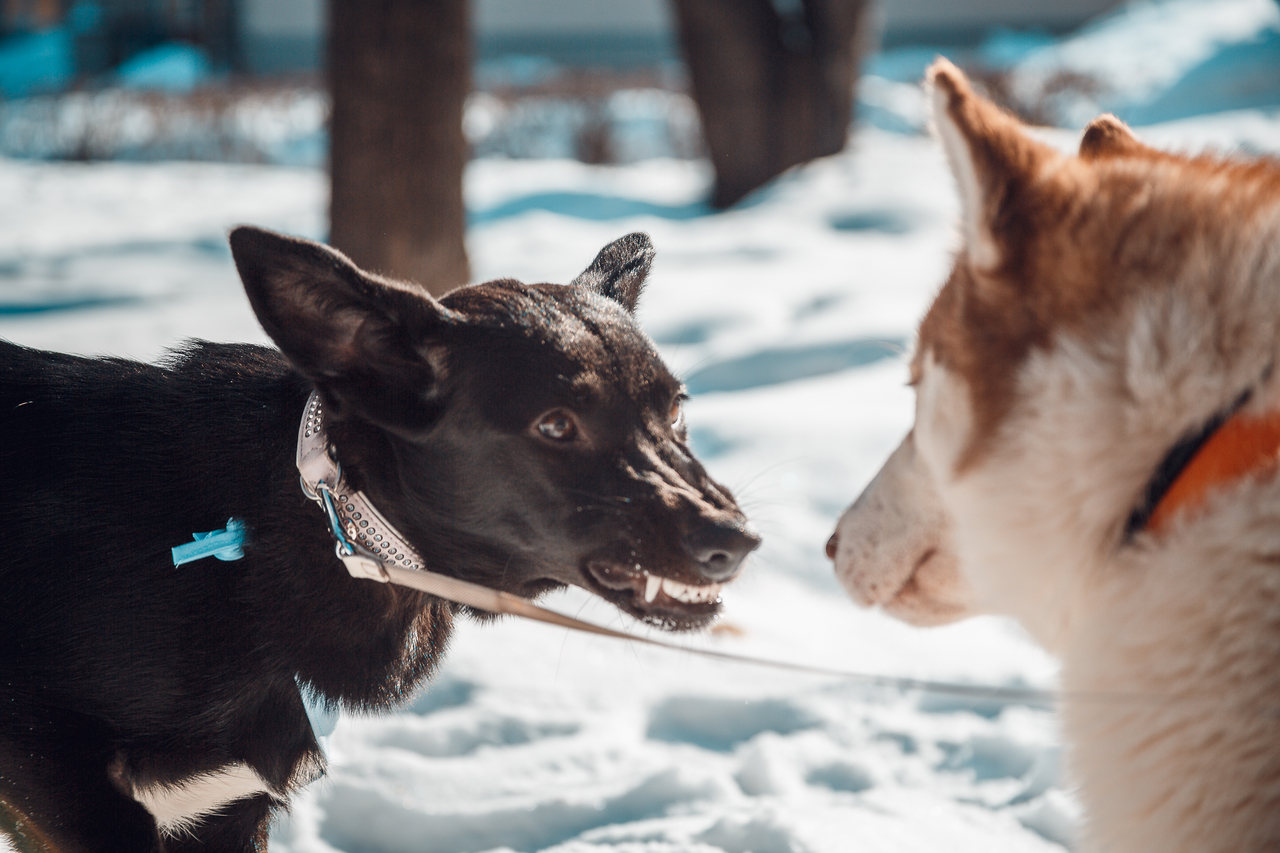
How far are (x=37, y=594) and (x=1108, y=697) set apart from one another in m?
1.82

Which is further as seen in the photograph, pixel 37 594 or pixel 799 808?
pixel 799 808

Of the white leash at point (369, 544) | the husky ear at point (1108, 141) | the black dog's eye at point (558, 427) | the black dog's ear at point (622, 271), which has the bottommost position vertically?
the white leash at point (369, 544)

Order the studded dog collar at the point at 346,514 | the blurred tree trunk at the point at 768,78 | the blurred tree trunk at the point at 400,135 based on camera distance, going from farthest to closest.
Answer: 1. the blurred tree trunk at the point at 768,78
2. the blurred tree trunk at the point at 400,135
3. the studded dog collar at the point at 346,514

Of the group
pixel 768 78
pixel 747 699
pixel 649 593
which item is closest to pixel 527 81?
pixel 768 78

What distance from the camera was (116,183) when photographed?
37.3 feet

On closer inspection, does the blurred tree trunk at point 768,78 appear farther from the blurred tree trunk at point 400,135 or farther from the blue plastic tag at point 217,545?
the blue plastic tag at point 217,545

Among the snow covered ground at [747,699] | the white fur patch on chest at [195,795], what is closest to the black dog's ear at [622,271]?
the snow covered ground at [747,699]

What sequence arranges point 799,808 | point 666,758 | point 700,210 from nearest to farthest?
1. point 799,808
2. point 666,758
3. point 700,210

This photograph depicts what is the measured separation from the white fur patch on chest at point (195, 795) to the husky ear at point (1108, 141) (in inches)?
74.4

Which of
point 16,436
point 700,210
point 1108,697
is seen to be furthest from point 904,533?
point 700,210

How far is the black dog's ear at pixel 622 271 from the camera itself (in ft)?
7.70

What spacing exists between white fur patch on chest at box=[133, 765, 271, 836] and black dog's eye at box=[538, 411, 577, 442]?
863 millimetres

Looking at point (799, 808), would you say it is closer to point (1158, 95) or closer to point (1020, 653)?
point (1020, 653)

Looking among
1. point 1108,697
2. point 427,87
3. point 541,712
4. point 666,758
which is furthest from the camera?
point 427,87
